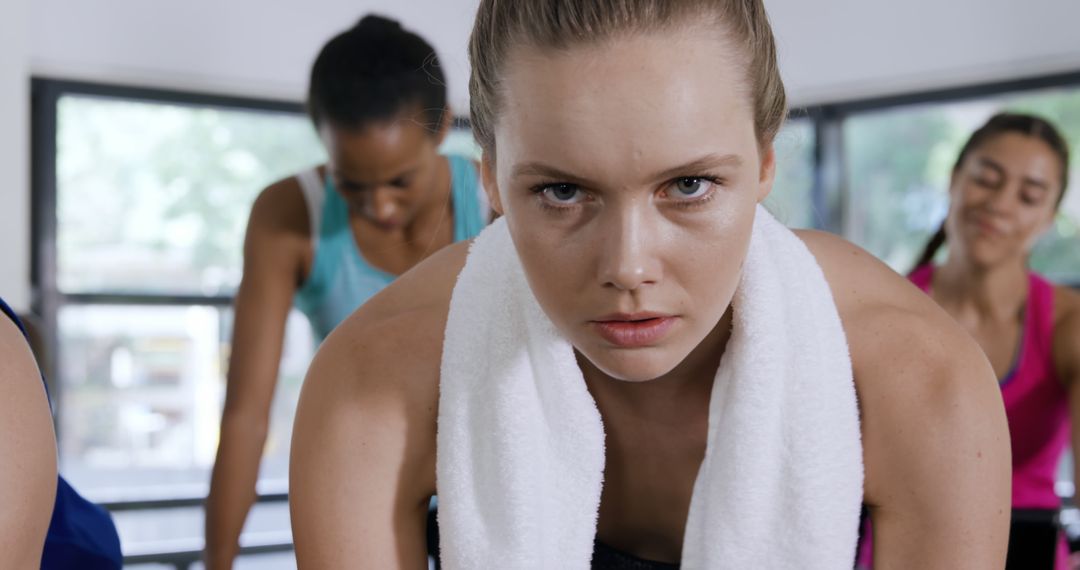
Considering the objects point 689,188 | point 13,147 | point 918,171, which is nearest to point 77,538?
point 689,188

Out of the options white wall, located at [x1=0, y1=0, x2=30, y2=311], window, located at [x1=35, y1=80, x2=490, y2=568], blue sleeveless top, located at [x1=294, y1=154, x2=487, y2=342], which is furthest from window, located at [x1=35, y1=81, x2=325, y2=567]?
blue sleeveless top, located at [x1=294, y1=154, x2=487, y2=342]

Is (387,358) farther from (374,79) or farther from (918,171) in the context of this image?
(918,171)

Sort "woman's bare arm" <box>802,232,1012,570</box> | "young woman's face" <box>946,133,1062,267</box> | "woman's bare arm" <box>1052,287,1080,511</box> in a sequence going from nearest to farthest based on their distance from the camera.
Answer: "woman's bare arm" <box>802,232,1012,570</box>, "woman's bare arm" <box>1052,287,1080,511</box>, "young woman's face" <box>946,133,1062,267</box>

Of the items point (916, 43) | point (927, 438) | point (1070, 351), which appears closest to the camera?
point (927, 438)

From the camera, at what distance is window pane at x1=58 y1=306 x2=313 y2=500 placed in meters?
3.21

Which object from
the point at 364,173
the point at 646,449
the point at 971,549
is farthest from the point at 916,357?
the point at 364,173

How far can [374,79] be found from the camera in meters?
1.60

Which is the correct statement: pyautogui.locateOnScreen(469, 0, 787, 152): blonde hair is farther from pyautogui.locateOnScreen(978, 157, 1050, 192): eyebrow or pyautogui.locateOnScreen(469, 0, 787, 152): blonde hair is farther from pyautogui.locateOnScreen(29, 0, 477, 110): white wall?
pyautogui.locateOnScreen(29, 0, 477, 110): white wall

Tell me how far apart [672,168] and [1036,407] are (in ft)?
4.58

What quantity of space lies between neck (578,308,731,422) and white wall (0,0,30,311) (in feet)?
7.81

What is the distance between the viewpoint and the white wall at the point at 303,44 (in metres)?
3.02

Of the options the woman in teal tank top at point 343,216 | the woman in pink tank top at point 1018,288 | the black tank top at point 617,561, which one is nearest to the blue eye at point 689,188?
the black tank top at point 617,561

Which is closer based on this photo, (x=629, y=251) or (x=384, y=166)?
(x=629, y=251)

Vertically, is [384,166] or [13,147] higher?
[13,147]
